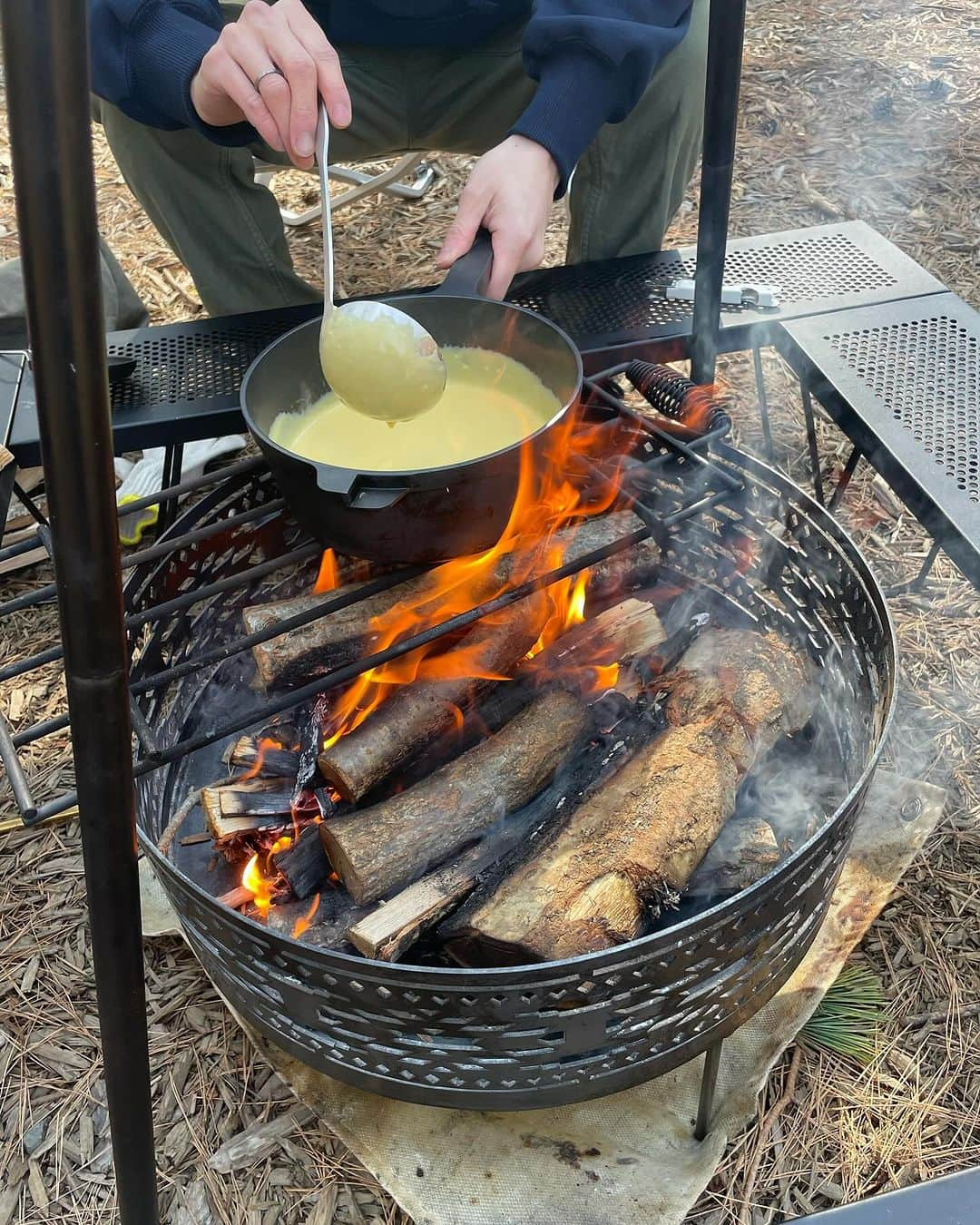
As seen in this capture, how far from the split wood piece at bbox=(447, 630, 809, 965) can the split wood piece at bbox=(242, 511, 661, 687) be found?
28 cm

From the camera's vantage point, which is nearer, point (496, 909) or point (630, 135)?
point (496, 909)

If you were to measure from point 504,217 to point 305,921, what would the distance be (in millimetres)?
1129

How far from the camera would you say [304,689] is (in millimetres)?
1382

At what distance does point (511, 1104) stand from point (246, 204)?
2.10 metres

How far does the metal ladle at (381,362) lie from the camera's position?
1.34m

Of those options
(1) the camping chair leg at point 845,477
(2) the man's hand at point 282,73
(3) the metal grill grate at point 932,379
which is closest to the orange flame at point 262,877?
(2) the man's hand at point 282,73

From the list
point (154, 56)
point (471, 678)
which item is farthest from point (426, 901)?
point (154, 56)

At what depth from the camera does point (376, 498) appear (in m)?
1.19

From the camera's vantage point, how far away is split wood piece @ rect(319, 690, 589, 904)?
141 cm

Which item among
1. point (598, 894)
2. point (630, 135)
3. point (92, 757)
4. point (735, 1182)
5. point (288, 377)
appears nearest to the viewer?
point (92, 757)

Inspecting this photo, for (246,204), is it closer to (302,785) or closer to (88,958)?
(302,785)

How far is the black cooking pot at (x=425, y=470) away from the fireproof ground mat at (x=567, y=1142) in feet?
2.71

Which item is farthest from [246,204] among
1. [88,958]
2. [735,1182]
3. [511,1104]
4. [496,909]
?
[735,1182]

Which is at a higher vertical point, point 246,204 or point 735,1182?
point 246,204
